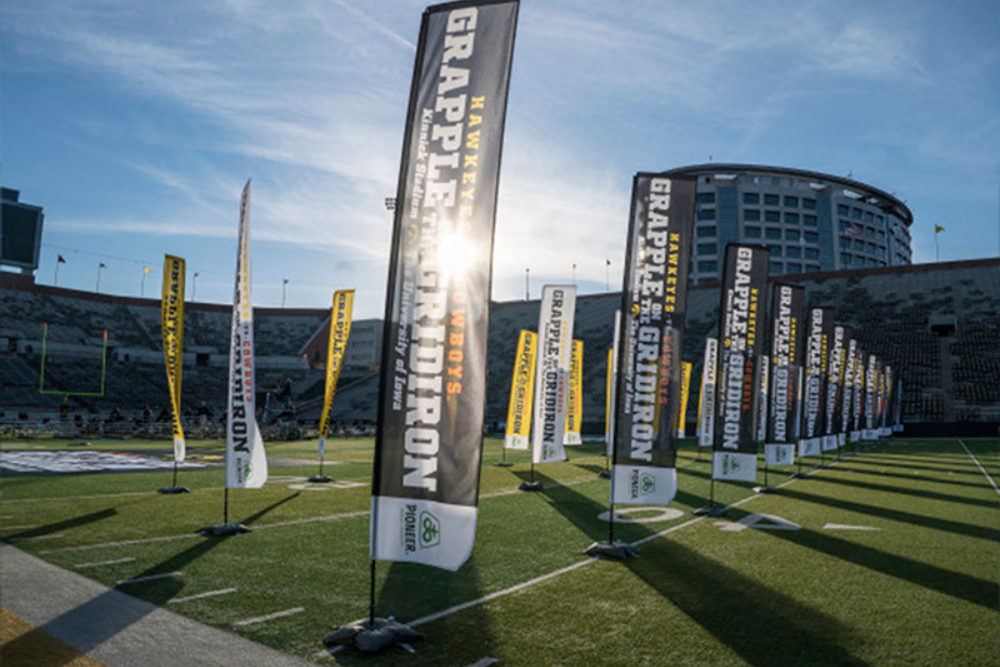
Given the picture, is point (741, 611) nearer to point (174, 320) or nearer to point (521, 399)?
point (174, 320)

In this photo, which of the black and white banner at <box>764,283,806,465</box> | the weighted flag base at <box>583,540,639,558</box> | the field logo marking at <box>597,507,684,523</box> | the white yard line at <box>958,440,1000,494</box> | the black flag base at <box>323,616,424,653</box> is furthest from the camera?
the white yard line at <box>958,440,1000,494</box>

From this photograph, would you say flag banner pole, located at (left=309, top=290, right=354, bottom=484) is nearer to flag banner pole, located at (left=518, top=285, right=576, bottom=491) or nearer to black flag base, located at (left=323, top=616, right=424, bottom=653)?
flag banner pole, located at (left=518, top=285, right=576, bottom=491)

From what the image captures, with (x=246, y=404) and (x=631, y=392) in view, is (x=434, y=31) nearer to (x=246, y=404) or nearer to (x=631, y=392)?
(x=631, y=392)

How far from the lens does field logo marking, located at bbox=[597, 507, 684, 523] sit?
12.0 meters

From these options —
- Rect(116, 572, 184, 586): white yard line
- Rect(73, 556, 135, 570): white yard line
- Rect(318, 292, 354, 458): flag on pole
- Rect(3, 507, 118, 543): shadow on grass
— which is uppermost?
Rect(318, 292, 354, 458): flag on pole

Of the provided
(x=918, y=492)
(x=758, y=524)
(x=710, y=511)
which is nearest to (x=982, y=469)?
(x=918, y=492)

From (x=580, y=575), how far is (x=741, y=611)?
6.37 feet

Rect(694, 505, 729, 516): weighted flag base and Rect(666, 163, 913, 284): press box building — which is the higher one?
Rect(666, 163, 913, 284): press box building

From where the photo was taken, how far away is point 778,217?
101m

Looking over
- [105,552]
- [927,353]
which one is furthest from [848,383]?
[927,353]

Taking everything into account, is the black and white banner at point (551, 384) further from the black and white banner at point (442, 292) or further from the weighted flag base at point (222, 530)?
the black and white banner at point (442, 292)

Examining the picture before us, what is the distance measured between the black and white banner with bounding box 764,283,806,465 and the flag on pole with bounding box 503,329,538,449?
6.66 meters

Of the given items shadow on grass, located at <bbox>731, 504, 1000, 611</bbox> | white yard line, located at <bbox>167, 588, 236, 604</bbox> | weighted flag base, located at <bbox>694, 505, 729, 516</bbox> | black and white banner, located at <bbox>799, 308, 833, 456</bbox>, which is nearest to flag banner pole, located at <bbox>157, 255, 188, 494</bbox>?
white yard line, located at <bbox>167, 588, 236, 604</bbox>

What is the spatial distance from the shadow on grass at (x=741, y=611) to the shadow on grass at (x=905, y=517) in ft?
18.0
